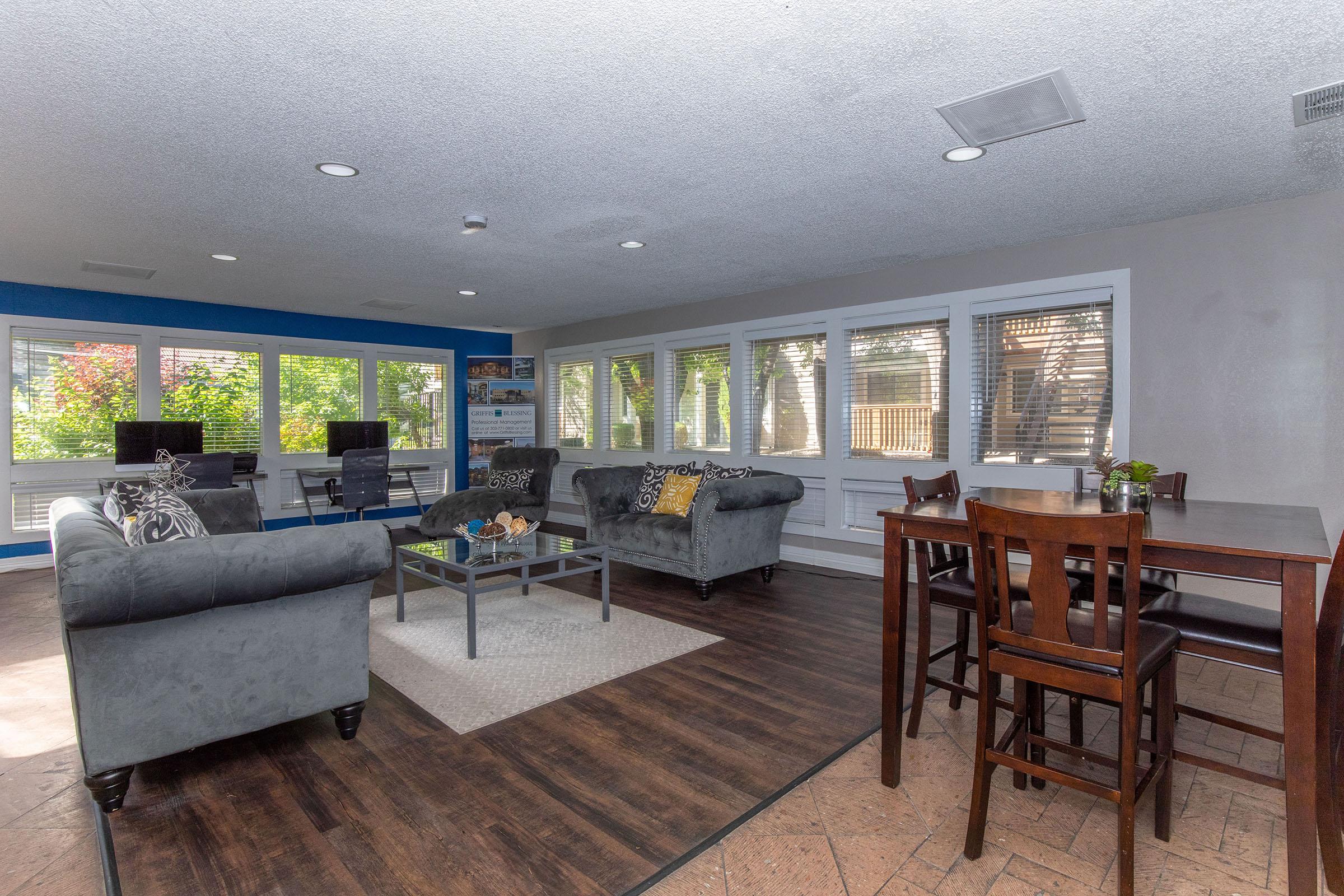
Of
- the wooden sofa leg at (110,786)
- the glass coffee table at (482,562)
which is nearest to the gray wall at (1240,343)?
the glass coffee table at (482,562)

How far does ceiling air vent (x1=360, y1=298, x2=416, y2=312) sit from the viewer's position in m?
6.33

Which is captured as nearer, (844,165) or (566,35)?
(566,35)

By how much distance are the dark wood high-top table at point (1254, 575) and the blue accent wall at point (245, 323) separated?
685 centimetres

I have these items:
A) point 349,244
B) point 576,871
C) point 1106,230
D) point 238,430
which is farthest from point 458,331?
point 576,871

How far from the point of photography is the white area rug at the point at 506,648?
285cm

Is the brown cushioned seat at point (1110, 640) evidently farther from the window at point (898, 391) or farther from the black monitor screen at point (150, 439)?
the black monitor screen at point (150, 439)

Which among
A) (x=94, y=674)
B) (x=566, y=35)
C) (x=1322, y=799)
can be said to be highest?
(x=566, y=35)

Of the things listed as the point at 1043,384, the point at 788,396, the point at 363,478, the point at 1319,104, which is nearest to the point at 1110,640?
the point at 1319,104

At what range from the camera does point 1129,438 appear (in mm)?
3947

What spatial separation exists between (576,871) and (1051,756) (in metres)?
1.76

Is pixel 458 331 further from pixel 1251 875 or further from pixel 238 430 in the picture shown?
pixel 1251 875

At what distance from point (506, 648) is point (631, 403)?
408cm

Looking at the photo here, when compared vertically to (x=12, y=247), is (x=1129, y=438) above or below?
below

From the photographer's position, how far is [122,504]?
10.2 ft
